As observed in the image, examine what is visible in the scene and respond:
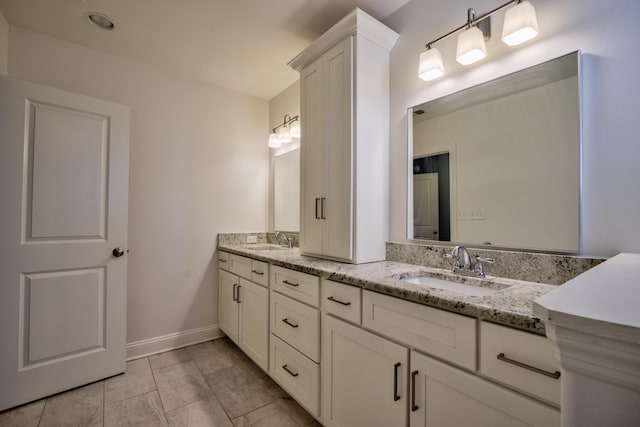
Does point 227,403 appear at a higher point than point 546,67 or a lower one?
lower

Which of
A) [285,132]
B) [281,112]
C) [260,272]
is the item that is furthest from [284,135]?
[260,272]

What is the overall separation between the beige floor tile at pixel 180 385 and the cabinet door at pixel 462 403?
1.48m

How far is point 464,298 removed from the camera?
952mm

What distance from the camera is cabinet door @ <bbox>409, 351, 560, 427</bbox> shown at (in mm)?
788

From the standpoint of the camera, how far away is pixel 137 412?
1.73 m

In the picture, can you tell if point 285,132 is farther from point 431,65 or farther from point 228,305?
point 228,305

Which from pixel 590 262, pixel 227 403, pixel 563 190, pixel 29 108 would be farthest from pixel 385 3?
pixel 227 403

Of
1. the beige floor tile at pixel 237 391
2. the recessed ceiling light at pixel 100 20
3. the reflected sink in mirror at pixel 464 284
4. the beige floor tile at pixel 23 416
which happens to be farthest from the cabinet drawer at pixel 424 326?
the recessed ceiling light at pixel 100 20

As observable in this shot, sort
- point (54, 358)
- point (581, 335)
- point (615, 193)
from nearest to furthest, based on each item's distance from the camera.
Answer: point (581, 335) → point (615, 193) → point (54, 358)

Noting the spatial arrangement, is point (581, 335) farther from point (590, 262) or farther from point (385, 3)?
point (385, 3)

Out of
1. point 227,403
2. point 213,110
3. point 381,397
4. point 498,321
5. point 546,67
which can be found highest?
point 213,110

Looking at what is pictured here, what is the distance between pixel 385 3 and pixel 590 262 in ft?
5.77

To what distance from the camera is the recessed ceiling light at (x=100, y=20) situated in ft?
6.32

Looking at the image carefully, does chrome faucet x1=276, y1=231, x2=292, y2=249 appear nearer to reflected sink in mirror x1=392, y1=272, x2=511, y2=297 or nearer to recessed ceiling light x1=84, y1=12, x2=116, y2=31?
reflected sink in mirror x1=392, y1=272, x2=511, y2=297
